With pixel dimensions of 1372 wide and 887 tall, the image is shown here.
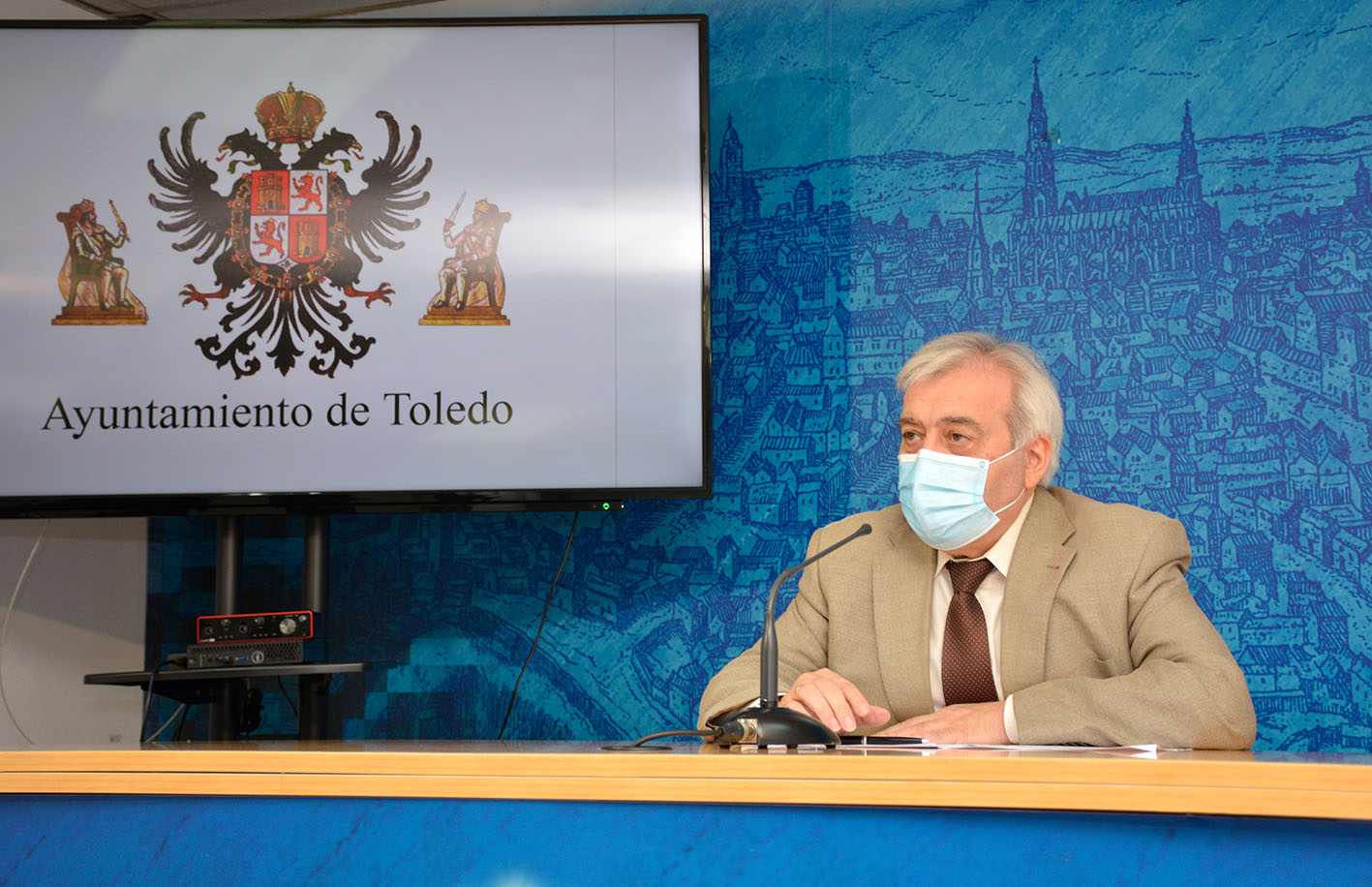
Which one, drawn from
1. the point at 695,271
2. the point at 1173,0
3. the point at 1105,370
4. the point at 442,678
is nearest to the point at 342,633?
the point at 442,678

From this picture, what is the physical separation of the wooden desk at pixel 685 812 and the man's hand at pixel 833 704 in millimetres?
343

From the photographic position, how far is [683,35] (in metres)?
2.67

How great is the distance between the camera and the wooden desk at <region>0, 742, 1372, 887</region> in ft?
3.42

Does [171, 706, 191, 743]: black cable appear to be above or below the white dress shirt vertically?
below

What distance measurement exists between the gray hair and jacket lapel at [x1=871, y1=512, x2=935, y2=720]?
0.29 meters

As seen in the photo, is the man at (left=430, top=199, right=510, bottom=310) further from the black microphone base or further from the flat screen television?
the black microphone base

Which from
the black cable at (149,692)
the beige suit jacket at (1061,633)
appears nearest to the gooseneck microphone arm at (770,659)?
the beige suit jacket at (1061,633)

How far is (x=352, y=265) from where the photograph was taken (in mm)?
2664

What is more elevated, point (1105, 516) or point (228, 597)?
point (1105, 516)

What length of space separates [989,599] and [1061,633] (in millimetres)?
150

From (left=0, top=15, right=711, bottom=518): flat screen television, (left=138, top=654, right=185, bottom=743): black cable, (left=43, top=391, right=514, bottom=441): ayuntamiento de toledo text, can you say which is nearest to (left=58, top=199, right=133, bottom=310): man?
(left=0, top=15, right=711, bottom=518): flat screen television

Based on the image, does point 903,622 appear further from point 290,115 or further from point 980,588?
point 290,115

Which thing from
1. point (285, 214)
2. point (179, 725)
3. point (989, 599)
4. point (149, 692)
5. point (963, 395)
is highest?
point (285, 214)

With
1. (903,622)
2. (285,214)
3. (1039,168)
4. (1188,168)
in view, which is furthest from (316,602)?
(1188,168)
